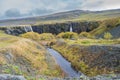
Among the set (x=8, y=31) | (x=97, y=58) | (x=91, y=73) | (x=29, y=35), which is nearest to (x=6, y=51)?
(x=91, y=73)

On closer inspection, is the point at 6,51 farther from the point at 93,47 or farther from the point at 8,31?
the point at 8,31

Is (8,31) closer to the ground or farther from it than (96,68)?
closer to the ground

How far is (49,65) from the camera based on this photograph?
60.7m

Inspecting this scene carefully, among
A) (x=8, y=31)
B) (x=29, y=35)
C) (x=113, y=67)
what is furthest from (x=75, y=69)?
(x=8, y=31)

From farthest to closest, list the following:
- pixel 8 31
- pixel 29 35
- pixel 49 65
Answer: pixel 8 31
pixel 29 35
pixel 49 65

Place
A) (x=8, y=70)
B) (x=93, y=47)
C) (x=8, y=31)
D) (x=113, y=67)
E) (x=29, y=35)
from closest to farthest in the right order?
1. (x=8, y=70)
2. (x=113, y=67)
3. (x=93, y=47)
4. (x=29, y=35)
5. (x=8, y=31)

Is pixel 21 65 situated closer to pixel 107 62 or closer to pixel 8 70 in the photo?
pixel 8 70

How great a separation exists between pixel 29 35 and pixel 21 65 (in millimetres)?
108169

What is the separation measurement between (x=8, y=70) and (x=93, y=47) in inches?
1276

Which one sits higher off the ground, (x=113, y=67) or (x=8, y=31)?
(x=113, y=67)

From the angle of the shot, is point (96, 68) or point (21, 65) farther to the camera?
point (96, 68)

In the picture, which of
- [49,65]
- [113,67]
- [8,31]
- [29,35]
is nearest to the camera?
[113,67]

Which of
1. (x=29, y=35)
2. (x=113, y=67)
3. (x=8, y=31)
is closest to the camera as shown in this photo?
(x=113, y=67)

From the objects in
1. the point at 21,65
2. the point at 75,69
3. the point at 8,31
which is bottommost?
the point at 8,31
